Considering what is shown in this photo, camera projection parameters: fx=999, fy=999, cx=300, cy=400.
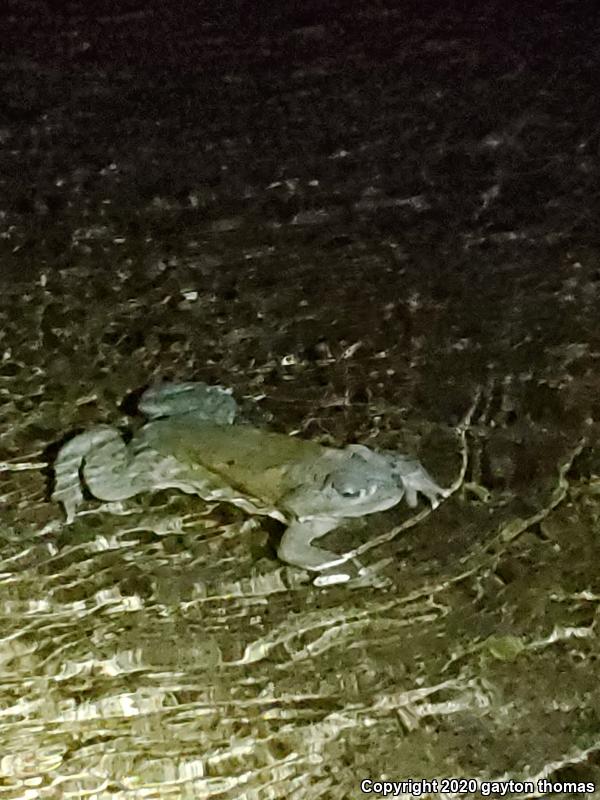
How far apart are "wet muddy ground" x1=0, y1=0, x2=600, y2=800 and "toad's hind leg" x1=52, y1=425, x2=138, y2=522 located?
0.05 ft

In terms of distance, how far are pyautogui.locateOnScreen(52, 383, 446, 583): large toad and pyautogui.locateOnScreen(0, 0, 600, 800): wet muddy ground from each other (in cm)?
2

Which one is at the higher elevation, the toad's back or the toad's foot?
the toad's back

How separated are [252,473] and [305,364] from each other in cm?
14

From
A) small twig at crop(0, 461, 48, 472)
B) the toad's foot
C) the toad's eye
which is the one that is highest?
small twig at crop(0, 461, 48, 472)

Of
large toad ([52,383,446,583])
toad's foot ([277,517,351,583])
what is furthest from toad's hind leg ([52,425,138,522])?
toad's foot ([277,517,351,583])

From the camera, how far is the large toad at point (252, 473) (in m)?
0.78

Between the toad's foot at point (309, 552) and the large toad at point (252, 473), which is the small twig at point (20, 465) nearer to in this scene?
the large toad at point (252, 473)

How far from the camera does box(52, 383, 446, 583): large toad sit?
777 millimetres

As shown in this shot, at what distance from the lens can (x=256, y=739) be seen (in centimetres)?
72

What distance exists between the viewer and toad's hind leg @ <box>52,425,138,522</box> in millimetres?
799

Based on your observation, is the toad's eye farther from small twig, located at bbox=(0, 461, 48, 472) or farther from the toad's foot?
small twig, located at bbox=(0, 461, 48, 472)

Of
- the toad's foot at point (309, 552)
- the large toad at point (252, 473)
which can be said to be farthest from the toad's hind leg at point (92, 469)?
the toad's foot at point (309, 552)

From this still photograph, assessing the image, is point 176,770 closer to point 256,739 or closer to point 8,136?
point 256,739

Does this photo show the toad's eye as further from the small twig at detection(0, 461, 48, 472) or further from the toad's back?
the small twig at detection(0, 461, 48, 472)
